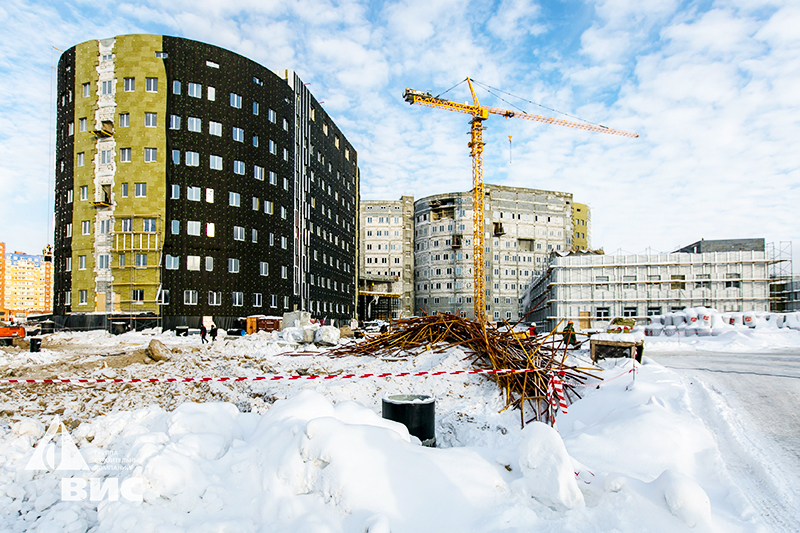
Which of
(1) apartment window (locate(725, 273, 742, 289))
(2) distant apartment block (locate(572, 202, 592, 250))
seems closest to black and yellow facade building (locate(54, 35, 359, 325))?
(1) apartment window (locate(725, 273, 742, 289))

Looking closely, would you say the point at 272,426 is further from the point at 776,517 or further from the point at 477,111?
the point at 477,111

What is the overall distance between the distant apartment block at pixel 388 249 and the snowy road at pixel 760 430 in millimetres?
73712

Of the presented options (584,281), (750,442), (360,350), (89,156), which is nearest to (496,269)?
(584,281)

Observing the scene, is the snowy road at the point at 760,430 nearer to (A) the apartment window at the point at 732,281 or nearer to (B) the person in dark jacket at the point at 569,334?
(B) the person in dark jacket at the point at 569,334

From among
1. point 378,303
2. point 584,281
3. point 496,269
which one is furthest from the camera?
point 378,303

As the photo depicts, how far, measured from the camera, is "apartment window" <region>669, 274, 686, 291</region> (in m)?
49.6

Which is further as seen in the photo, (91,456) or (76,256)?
(76,256)

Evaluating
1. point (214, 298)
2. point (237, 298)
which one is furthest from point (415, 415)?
point (237, 298)

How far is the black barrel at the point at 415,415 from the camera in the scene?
5.70 metres

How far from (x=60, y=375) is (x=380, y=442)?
35.9ft

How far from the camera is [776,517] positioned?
3820 mm

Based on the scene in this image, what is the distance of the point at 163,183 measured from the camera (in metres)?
35.5

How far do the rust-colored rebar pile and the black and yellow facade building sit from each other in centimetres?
2609

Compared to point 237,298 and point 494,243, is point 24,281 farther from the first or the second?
point 237,298
